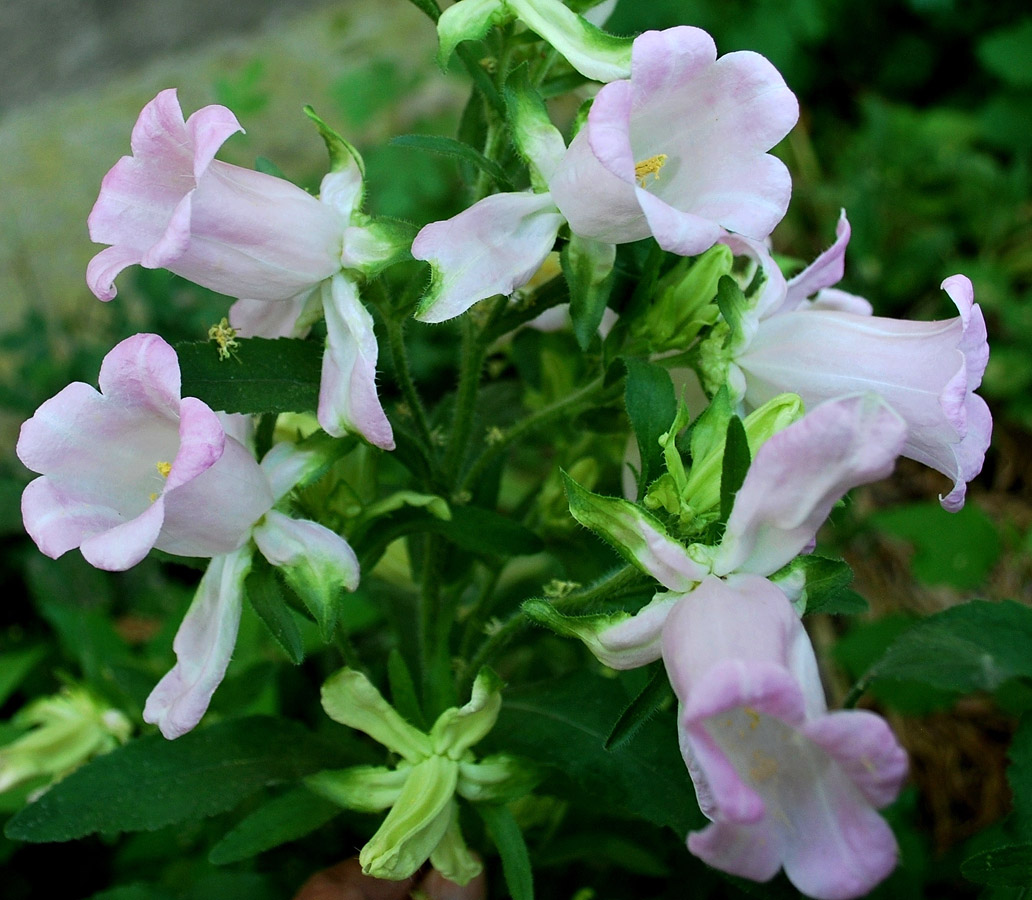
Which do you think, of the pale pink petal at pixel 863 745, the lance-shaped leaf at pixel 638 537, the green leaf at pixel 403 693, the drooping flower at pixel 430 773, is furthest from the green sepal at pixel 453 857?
the pale pink petal at pixel 863 745

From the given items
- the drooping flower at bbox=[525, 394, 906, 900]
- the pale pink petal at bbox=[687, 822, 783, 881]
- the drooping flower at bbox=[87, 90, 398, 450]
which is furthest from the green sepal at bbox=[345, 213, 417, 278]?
the pale pink petal at bbox=[687, 822, 783, 881]

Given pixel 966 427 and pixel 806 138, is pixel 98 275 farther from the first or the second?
pixel 806 138

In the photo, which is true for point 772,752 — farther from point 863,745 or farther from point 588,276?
point 588,276

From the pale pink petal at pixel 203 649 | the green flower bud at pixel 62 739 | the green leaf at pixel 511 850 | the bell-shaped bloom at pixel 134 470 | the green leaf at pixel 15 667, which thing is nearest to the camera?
the bell-shaped bloom at pixel 134 470

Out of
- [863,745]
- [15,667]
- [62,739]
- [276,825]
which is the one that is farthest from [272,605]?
[15,667]

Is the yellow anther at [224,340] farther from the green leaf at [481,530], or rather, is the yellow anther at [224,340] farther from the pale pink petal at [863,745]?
the pale pink petal at [863,745]

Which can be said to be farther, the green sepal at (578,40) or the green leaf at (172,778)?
the green leaf at (172,778)
